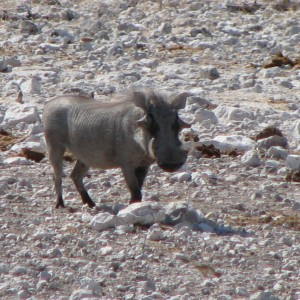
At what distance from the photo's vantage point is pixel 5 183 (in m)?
8.71

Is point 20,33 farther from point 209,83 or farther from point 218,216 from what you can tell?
point 218,216

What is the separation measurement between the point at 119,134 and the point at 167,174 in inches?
42.9

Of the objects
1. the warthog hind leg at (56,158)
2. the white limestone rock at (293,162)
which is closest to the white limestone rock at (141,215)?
the warthog hind leg at (56,158)

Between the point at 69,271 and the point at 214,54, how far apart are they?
8264 millimetres

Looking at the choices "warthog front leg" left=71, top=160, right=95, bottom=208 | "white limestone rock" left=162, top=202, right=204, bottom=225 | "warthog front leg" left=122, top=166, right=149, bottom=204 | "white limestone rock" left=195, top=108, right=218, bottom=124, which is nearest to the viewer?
"white limestone rock" left=162, top=202, right=204, bottom=225

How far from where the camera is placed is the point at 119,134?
8.25 meters

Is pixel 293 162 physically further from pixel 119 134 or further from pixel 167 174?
pixel 119 134

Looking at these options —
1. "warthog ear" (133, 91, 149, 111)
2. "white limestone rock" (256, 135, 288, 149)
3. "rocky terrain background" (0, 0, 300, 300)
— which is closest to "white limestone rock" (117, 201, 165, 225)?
"rocky terrain background" (0, 0, 300, 300)

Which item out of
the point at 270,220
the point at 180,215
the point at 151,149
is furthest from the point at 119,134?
the point at 270,220

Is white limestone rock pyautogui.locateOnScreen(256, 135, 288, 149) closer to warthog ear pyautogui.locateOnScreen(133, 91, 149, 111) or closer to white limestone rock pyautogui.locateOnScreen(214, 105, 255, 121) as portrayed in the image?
white limestone rock pyautogui.locateOnScreen(214, 105, 255, 121)

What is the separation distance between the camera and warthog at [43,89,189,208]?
7.82m

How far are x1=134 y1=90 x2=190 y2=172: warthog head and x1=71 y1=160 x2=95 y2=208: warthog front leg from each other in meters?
0.77

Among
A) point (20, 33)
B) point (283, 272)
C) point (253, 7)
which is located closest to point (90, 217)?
point (283, 272)

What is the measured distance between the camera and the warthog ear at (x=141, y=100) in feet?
26.1
